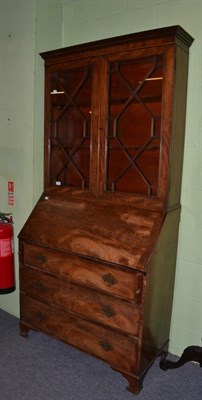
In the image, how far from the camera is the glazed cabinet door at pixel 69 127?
2.20 metres

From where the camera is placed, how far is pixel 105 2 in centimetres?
229

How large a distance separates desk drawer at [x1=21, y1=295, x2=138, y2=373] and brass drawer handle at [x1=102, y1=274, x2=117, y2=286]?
0.30 metres

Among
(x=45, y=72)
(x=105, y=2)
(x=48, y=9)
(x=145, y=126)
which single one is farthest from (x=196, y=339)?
(x=48, y=9)

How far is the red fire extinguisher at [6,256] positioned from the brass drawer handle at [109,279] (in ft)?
3.05

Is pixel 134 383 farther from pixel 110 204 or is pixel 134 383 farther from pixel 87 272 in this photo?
pixel 110 204

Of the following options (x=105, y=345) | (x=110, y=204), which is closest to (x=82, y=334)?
(x=105, y=345)

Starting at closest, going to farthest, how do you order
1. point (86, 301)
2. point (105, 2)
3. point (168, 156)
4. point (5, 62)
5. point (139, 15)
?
point (168, 156), point (86, 301), point (139, 15), point (105, 2), point (5, 62)

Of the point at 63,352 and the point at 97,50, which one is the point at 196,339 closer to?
the point at 63,352

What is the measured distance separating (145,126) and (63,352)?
64.9 inches

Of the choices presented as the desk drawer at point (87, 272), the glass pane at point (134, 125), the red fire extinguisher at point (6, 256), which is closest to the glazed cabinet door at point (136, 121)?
the glass pane at point (134, 125)

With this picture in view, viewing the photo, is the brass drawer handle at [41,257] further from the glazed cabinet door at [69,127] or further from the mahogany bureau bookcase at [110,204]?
the glazed cabinet door at [69,127]

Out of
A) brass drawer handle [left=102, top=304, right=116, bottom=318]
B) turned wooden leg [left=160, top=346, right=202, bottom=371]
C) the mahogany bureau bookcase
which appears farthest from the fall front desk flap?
turned wooden leg [left=160, top=346, right=202, bottom=371]

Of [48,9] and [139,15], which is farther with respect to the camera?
[48,9]

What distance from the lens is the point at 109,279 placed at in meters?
1.86
